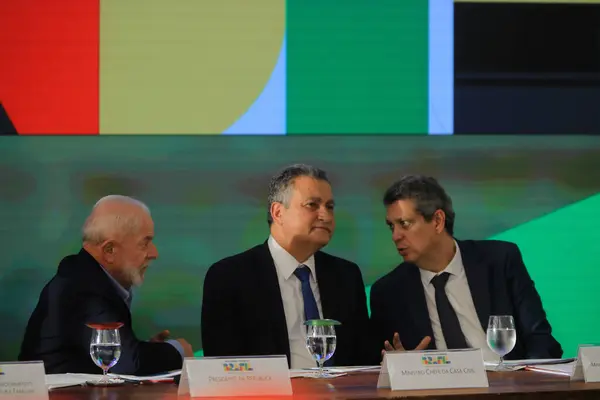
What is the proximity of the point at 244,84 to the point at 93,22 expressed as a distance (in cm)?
77

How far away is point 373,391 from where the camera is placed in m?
2.58

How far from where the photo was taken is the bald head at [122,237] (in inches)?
170

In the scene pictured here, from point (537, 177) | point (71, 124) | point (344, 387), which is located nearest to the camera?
point (344, 387)

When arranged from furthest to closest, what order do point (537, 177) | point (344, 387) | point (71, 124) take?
point (537, 177) → point (71, 124) → point (344, 387)

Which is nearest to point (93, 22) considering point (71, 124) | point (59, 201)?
point (71, 124)

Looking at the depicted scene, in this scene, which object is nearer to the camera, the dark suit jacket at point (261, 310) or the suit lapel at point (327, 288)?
the dark suit jacket at point (261, 310)

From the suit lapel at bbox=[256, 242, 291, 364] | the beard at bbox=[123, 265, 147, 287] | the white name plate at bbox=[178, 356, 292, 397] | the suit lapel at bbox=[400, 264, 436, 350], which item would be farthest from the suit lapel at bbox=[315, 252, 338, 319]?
the white name plate at bbox=[178, 356, 292, 397]

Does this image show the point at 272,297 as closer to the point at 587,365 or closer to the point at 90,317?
the point at 90,317

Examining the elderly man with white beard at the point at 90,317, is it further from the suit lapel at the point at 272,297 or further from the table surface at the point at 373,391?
the table surface at the point at 373,391

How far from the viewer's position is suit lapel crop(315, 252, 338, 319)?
4.11m

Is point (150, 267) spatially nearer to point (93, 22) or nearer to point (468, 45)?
point (93, 22)

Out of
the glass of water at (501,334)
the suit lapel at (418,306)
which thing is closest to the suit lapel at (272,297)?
the suit lapel at (418,306)

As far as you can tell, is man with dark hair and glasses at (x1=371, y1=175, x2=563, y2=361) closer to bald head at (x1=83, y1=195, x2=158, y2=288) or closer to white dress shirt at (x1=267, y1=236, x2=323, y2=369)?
white dress shirt at (x1=267, y1=236, x2=323, y2=369)

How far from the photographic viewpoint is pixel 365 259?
15.4 feet
